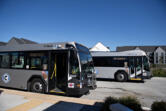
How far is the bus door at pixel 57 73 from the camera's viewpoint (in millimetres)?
6418

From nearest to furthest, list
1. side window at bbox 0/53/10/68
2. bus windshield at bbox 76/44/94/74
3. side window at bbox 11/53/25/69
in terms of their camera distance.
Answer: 1. bus windshield at bbox 76/44/94/74
2. side window at bbox 11/53/25/69
3. side window at bbox 0/53/10/68

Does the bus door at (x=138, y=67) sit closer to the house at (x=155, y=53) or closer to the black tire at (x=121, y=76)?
the black tire at (x=121, y=76)

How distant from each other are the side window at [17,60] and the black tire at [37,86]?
1223mm

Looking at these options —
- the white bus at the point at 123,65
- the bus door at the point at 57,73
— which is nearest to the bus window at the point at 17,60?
the bus door at the point at 57,73

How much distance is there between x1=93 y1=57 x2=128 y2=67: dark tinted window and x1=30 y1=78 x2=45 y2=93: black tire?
7634 millimetres

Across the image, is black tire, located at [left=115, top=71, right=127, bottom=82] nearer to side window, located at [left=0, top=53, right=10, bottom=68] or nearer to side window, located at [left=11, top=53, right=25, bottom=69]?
side window, located at [left=11, top=53, right=25, bottom=69]

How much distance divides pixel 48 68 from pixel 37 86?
1.23 meters

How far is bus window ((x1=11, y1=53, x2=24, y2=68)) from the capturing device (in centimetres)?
701

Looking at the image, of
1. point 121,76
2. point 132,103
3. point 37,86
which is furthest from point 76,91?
point 121,76

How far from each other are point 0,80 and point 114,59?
9.75 metres

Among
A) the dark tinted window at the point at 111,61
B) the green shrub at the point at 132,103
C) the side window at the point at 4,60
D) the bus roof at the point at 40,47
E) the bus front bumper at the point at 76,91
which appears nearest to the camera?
the green shrub at the point at 132,103

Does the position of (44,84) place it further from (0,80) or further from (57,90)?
(0,80)

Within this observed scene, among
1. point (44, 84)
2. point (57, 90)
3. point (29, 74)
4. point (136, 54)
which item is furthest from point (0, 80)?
point (136, 54)

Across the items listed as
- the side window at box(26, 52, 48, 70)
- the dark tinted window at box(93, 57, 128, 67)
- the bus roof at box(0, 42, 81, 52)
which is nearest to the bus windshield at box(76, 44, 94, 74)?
the bus roof at box(0, 42, 81, 52)
